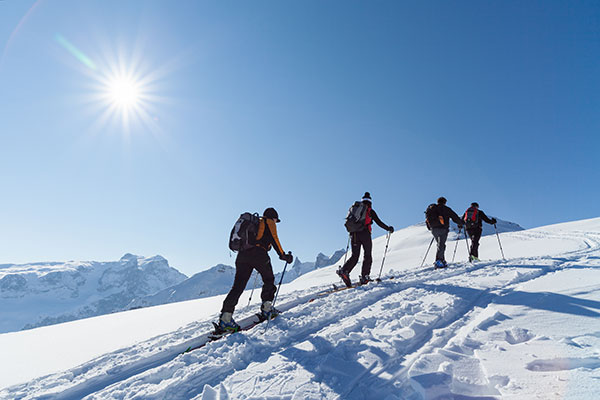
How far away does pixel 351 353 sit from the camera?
313cm

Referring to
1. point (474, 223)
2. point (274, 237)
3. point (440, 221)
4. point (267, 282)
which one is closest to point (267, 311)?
point (267, 282)

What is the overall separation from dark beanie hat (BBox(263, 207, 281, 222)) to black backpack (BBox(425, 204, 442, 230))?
7330mm

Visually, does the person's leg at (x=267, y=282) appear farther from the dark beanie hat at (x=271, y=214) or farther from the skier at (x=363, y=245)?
the skier at (x=363, y=245)

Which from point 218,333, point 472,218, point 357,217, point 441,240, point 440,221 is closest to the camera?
point 218,333

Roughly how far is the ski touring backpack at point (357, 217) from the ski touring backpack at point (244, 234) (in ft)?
12.0

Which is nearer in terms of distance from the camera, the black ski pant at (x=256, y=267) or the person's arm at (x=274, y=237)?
the black ski pant at (x=256, y=267)

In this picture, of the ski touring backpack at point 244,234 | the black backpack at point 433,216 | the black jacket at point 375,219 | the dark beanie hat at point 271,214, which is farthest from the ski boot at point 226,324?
the black backpack at point 433,216

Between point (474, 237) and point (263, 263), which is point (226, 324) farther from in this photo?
point (474, 237)

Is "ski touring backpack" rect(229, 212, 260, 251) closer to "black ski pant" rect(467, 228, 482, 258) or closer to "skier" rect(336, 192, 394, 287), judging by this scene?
"skier" rect(336, 192, 394, 287)

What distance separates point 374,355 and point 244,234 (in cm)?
297

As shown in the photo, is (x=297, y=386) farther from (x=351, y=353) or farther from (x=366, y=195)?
(x=366, y=195)

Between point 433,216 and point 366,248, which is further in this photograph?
point 433,216

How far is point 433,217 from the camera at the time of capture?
1045 cm

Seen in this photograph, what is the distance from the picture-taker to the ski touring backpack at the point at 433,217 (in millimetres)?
10312
